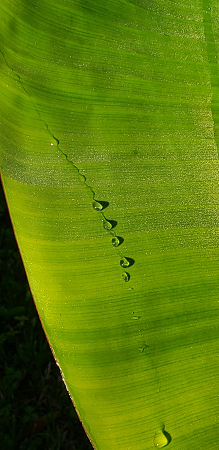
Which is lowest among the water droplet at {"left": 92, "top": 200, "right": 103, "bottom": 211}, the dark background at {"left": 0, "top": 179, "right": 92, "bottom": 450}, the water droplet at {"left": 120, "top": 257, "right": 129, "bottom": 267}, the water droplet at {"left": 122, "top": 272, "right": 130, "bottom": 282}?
the dark background at {"left": 0, "top": 179, "right": 92, "bottom": 450}

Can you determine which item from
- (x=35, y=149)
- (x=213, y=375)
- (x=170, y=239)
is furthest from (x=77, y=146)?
(x=213, y=375)

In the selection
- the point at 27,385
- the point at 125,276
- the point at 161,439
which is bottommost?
the point at 27,385

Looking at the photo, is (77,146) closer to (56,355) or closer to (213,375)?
(56,355)

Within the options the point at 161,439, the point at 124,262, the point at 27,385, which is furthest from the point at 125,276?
the point at 27,385

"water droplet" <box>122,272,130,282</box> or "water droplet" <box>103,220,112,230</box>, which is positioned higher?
"water droplet" <box>103,220,112,230</box>

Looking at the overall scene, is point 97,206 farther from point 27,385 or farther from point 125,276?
point 27,385

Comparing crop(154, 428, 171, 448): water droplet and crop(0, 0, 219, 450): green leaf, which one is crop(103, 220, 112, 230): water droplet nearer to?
crop(0, 0, 219, 450): green leaf

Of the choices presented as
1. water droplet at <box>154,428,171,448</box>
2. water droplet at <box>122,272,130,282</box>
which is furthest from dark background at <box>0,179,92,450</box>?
water droplet at <box>122,272,130,282</box>

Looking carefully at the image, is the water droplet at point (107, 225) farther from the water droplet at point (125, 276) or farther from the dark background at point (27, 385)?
the dark background at point (27, 385)
